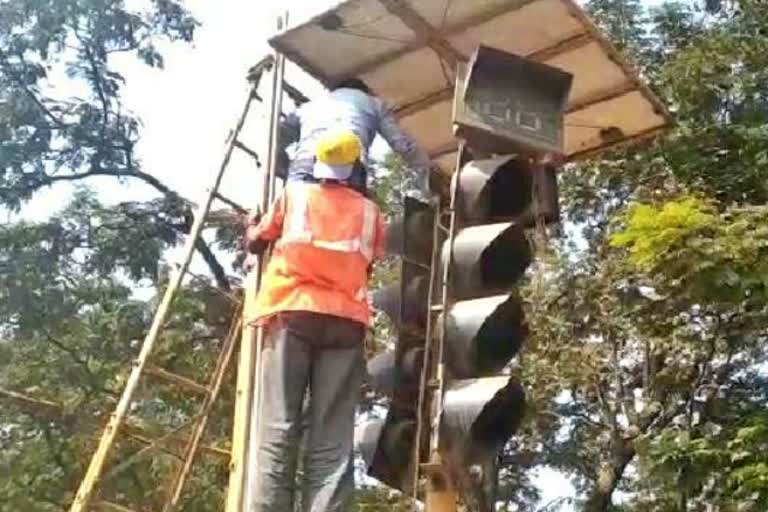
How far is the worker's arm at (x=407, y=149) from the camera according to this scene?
4.58 m

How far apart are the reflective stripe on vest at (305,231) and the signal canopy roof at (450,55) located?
865 mm

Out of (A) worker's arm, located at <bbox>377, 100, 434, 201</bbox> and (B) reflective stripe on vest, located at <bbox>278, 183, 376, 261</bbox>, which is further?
(A) worker's arm, located at <bbox>377, 100, 434, 201</bbox>

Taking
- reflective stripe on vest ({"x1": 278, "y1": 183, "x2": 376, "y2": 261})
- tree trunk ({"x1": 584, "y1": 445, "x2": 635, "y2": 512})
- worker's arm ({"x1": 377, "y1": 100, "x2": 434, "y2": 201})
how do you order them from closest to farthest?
reflective stripe on vest ({"x1": 278, "y1": 183, "x2": 376, "y2": 261}) < worker's arm ({"x1": 377, "y1": 100, "x2": 434, "y2": 201}) < tree trunk ({"x1": 584, "y1": 445, "x2": 635, "y2": 512})

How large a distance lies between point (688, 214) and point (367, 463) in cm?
450

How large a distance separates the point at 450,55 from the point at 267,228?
51.4 inches

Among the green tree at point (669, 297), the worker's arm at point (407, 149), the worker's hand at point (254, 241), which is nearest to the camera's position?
the worker's hand at point (254, 241)

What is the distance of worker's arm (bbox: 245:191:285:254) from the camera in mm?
4219

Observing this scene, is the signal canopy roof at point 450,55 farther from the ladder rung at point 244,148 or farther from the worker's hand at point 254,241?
the worker's hand at point 254,241

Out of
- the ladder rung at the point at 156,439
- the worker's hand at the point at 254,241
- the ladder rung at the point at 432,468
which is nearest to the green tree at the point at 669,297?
the ladder rung at the point at 156,439

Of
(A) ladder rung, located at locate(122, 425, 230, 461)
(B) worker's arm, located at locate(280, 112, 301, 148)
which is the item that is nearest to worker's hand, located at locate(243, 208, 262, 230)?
(B) worker's arm, located at locate(280, 112, 301, 148)

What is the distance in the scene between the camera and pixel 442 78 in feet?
17.4

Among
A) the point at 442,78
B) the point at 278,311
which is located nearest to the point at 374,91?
the point at 442,78

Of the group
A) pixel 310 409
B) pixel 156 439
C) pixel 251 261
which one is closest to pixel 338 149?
pixel 251 261

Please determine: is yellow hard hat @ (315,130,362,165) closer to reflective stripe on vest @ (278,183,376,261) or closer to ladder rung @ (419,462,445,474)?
reflective stripe on vest @ (278,183,376,261)
